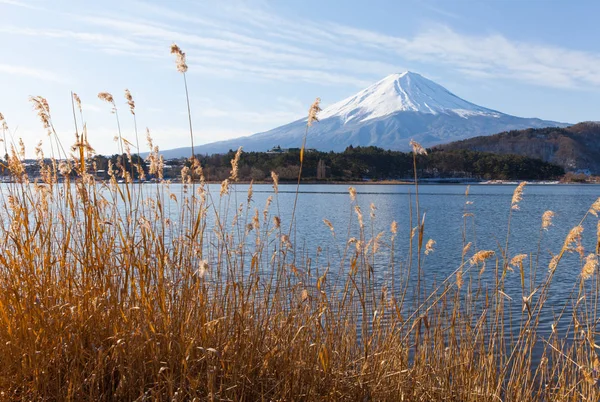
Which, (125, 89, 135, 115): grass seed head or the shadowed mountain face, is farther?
the shadowed mountain face

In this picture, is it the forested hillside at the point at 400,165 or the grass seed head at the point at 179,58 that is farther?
the forested hillside at the point at 400,165

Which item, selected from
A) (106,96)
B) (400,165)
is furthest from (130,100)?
(400,165)

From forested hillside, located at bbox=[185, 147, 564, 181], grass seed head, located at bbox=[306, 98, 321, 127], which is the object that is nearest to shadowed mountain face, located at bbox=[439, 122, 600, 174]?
forested hillside, located at bbox=[185, 147, 564, 181]

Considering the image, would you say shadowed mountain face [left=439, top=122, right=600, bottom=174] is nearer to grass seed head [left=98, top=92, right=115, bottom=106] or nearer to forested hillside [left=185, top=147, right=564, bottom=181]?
forested hillside [left=185, top=147, right=564, bottom=181]

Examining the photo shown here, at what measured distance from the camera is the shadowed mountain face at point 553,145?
11888cm

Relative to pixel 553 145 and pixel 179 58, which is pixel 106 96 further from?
pixel 553 145

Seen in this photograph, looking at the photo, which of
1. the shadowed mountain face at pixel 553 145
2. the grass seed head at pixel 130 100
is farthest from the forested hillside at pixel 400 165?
the grass seed head at pixel 130 100

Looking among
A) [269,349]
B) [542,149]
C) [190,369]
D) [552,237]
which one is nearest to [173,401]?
[190,369]

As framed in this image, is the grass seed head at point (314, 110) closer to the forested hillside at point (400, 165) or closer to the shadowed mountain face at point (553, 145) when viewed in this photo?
the forested hillside at point (400, 165)

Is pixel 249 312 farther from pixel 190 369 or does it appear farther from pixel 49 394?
pixel 49 394

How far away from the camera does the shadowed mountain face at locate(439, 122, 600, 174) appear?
119 m

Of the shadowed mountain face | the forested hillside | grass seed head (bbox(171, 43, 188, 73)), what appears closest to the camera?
grass seed head (bbox(171, 43, 188, 73))

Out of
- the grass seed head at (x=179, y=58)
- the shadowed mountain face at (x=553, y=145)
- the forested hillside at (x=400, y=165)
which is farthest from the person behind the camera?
the shadowed mountain face at (x=553, y=145)

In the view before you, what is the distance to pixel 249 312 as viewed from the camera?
353 centimetres
